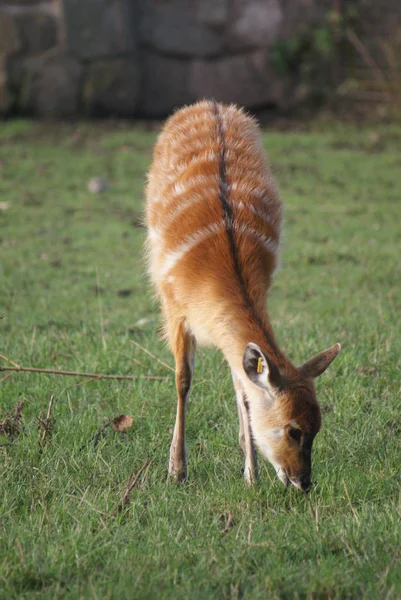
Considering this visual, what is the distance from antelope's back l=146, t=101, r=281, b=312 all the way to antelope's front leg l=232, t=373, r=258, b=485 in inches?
19.6

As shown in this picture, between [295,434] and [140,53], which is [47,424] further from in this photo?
Answer: [140,53]

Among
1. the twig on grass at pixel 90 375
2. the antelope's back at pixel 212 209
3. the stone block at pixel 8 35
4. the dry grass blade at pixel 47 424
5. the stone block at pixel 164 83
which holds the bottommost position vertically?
the stone block at pixel 164 83

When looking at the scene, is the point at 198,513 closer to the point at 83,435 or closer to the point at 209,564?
the point at 209,564

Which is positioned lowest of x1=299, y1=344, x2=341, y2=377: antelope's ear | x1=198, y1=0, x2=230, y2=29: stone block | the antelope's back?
x1=198, y1=0, x2=230, y2=29: stone block

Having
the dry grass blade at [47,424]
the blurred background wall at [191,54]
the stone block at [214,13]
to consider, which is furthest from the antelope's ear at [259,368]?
the stone block at [214,13]

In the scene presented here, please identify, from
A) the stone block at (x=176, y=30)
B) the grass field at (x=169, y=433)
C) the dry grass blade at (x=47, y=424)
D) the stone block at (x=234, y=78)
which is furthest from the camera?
the stone block at (x=234, y=78)

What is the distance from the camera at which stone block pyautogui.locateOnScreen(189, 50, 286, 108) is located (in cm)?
1210

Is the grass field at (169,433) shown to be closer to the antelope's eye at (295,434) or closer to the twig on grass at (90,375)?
the twig on grass at (90,375)

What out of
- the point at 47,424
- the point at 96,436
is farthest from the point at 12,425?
the point at 96,436

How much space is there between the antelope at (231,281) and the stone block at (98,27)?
20.8 ft

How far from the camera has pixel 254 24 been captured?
12.0 metres

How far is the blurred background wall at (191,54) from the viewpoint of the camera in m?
11.3

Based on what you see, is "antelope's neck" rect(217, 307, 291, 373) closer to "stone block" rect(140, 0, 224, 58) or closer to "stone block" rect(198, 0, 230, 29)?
"stone block" rect(140, 0, 224, 58)

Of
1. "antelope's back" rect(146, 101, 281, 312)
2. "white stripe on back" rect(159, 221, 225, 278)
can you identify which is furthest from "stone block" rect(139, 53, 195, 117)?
"white stripe on back" rect(159, 221, 225, 278)
